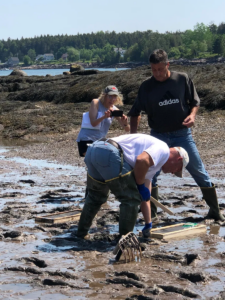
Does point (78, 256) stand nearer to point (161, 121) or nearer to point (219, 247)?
point (219, 247)

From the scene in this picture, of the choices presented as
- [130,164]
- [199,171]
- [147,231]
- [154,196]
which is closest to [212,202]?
[199,171]

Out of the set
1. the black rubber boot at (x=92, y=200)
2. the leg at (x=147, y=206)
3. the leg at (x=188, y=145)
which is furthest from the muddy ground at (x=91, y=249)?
the leg at (x=188, y=145)

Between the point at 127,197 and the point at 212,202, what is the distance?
196cm

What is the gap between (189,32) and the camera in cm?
18625

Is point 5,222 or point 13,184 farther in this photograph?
point 13,184

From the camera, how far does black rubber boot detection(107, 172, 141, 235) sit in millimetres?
5453

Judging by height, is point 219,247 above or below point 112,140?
below

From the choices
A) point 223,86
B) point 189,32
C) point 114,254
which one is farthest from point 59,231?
point 189,32

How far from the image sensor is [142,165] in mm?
5328

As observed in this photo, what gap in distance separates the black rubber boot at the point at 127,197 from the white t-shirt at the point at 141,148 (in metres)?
0.19

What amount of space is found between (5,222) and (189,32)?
611ft

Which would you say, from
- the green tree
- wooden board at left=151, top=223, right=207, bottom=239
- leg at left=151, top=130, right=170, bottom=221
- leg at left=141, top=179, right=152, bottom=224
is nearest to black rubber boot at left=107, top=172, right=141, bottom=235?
leg at left=141, top=179, right=152, bottom=224

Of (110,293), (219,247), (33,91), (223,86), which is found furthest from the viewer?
(33,91)

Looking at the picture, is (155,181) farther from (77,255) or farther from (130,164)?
(77,255)
